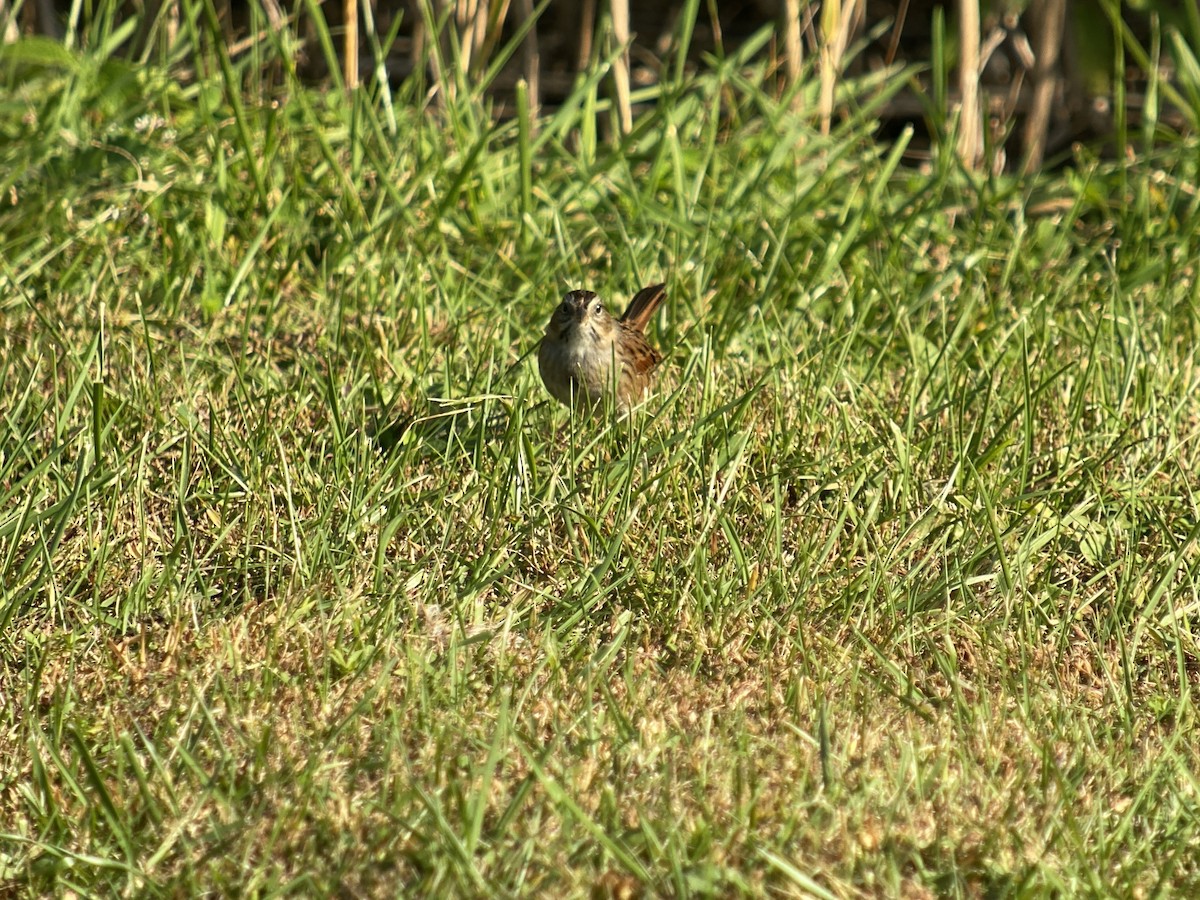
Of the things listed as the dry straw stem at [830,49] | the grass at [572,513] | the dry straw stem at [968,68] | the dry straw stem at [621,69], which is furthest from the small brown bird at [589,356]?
the dry straw stem at [968,68]

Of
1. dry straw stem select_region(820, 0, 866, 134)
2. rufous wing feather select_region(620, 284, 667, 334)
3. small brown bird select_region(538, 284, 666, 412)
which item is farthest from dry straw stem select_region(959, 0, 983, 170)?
small brown bird select_region(538, 284, 666, 412)

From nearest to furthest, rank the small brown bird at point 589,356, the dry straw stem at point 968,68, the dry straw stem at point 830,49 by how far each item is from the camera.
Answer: the small brown bird at point 589,356 → the dry straw stem at point 830,49 → the dry straw stem at point 968,68

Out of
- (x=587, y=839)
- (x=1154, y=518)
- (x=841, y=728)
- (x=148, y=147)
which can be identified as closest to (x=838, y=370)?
(x=1154, y=518)

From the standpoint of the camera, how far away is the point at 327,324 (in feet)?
17.2

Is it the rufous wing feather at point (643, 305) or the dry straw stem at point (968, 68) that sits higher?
the dry straw stem at point (968, 68)

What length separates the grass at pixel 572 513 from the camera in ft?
9.75

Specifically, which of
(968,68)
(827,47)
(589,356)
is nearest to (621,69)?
(827,47)

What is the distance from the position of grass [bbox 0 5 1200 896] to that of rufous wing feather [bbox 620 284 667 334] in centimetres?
14

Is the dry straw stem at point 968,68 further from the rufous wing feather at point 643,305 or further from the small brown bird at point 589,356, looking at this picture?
the small brown bird at point 589,356

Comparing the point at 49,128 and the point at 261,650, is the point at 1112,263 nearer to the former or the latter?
the point at 261,650

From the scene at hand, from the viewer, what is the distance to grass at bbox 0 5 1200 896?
297cm

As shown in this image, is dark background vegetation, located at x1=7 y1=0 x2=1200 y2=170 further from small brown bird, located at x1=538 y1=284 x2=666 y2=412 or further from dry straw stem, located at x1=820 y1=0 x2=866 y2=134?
small brown bird, located at x1=538 y1=284 x2=666 y2=412

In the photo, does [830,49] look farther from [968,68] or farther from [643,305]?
Result: [643,305]

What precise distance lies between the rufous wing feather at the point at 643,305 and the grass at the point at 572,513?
0.45 feet
